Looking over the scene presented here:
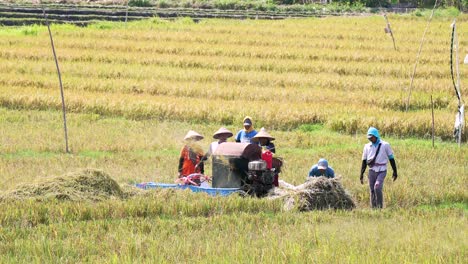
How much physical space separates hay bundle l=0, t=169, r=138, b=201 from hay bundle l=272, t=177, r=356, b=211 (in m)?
2.09

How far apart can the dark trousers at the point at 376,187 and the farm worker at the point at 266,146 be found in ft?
4.05

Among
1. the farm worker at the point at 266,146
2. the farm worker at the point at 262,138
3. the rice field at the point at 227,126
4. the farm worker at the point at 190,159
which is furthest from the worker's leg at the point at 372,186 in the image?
the farm worker at the point at 190,159

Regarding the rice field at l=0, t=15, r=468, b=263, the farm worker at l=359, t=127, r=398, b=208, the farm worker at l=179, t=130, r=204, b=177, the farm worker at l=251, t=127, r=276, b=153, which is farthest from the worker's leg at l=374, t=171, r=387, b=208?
the farm worker at l=179, t=130, r=204, b=177

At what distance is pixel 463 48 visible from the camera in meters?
35.4

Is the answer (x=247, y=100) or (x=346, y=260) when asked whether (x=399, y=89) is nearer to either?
(x=247, y=100)

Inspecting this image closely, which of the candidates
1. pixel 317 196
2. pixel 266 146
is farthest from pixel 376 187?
pixel 266 146

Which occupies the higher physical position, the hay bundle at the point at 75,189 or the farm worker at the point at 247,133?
the farm worker at the point at 247,133

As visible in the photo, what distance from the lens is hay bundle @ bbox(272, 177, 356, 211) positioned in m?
11.8

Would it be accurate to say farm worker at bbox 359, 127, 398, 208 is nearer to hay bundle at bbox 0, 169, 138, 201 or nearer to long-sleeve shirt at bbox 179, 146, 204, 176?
long-sleeve shirt at bbox 179, 146, 204, 176

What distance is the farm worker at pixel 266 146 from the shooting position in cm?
1231

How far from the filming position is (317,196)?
11.9m

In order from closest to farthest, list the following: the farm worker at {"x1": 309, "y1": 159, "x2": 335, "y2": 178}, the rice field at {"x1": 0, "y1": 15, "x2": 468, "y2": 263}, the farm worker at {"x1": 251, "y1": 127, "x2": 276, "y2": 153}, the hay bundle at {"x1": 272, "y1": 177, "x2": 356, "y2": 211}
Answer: the rice field at {"x1": 0, "y1": 15, "x2": 468, "y2": 263} < the hay bundle at {"x1": 272, "y1": 177, "x2": 356, "y2": 211} < the farm worker at {"x1": 309, "y1": 159, "x2": 335, "y2": 178} < the farm worker at {"x1": 251, "y1": 127, "x2": 276, "y2": 153}

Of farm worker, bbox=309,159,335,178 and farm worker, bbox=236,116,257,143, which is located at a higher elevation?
farm worker, bbox=236,116,257,143

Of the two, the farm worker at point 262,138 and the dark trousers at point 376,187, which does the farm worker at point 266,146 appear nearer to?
the farm worker at point 262,138
